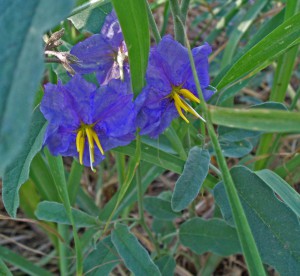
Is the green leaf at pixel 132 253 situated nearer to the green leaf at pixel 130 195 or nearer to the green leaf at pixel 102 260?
the green leaf at pixel 102 260

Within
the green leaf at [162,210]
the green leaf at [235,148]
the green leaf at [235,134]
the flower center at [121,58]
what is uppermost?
the flower center at [121,58]

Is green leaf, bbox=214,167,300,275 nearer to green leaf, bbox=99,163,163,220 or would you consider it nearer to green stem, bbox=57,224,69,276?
green leaf, bbox=99,163,163,220

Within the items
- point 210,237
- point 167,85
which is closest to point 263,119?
point 167,85

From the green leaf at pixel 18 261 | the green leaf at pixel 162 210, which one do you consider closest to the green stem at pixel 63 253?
the green leaf at pixel 18 261

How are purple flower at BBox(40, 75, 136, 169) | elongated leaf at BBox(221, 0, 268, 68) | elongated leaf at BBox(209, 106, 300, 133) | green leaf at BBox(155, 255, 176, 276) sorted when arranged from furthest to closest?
elongated leaf at BBox(221, 0, 268, 68) < green leaf at BBox(155, 255, 176, 276) < purple flower at BBox(40, 75, 136, 169) < elongated leaf at BBox(209, 106, 300, 133)

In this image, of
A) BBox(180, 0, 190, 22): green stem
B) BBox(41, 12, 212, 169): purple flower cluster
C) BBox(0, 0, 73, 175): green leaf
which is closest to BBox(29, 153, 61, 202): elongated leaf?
BBox(41, 12, 212, 169): purple flower cluster

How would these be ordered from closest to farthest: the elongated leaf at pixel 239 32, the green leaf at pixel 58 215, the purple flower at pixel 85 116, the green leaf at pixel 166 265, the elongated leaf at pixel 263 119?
the elongated leaf at pixel 263 119, the purple flower at pixel 85 116, the green leaf at pixel 58 215, the green leaf at pixel 166 265, the elongated leaf at pixel 239 32

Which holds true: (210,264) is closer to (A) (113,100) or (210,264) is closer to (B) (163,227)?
(B) (163,227)
